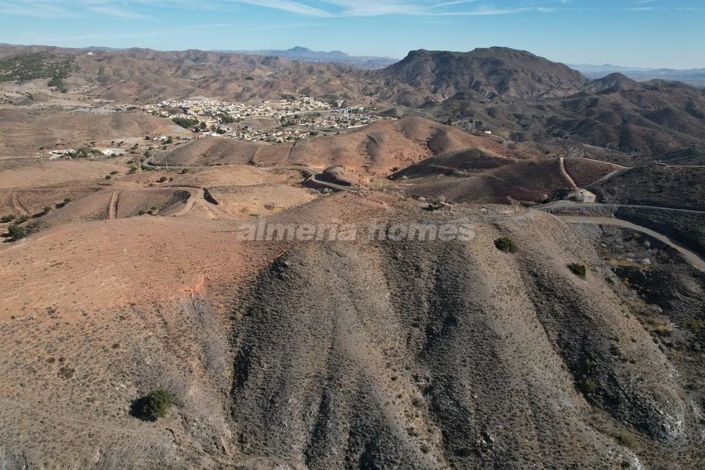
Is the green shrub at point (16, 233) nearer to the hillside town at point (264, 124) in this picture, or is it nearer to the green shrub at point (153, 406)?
the green shrub at point (153, 406)

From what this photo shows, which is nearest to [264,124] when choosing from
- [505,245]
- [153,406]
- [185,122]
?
[185,122]

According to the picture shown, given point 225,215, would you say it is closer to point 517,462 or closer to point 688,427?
point 517,462

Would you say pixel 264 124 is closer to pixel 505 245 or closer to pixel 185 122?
pixel 185 122

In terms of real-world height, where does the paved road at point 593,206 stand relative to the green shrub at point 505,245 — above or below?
below

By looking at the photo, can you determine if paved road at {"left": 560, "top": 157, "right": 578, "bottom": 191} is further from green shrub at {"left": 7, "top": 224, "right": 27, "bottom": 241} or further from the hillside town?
the hillside town

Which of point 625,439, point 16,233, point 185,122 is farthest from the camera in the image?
point 185,122

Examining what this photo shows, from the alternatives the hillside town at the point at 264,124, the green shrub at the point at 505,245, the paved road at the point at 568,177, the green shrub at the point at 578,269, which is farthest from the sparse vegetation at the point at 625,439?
the hillside town at the point at 264,124
